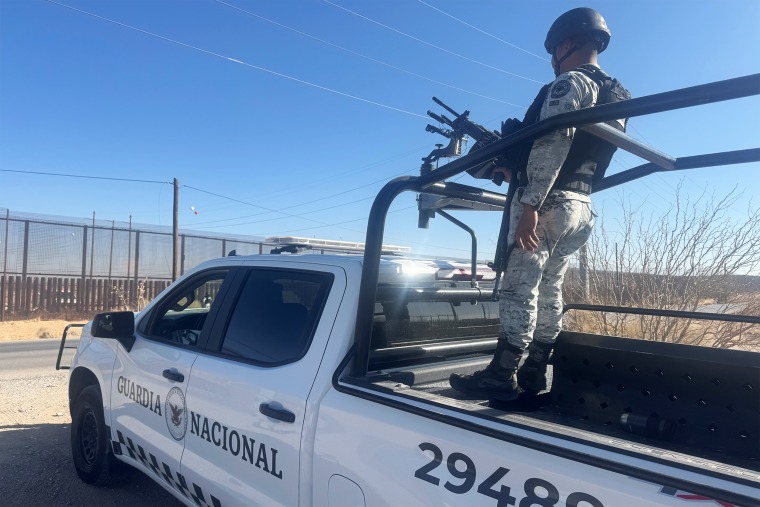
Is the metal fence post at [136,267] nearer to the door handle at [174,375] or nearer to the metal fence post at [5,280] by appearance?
the metal fence post at [5,280]

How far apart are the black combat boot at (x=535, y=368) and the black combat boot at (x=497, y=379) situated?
0.40 metres

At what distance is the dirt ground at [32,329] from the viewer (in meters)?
16.0

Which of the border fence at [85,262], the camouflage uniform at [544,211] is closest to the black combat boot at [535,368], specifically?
the camouflage uniform at [544,211]

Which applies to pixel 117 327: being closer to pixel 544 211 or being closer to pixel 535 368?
pixel 535 368

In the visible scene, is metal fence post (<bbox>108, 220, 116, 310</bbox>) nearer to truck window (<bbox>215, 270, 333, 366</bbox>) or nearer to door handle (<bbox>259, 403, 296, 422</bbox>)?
truck window (<bbox>215, 270, 333, 366</bbox>)

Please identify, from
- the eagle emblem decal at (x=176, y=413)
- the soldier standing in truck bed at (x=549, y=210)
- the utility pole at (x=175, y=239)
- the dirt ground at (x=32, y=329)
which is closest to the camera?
the soldier standing in truck bed at (x=549, y=210)

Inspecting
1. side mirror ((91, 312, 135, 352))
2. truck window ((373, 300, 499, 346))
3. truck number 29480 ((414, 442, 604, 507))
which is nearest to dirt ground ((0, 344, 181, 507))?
side mirror ((91, 312, 135, 352))

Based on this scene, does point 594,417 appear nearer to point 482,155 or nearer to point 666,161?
point 666,161

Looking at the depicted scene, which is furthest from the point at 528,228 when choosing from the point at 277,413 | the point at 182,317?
the point at 182,317

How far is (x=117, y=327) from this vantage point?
3.52 meters

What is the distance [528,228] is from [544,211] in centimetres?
25

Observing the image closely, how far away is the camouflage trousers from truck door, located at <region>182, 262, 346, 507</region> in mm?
756

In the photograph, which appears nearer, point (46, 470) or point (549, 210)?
point (549, 210)

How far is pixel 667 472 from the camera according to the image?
4.42ft
